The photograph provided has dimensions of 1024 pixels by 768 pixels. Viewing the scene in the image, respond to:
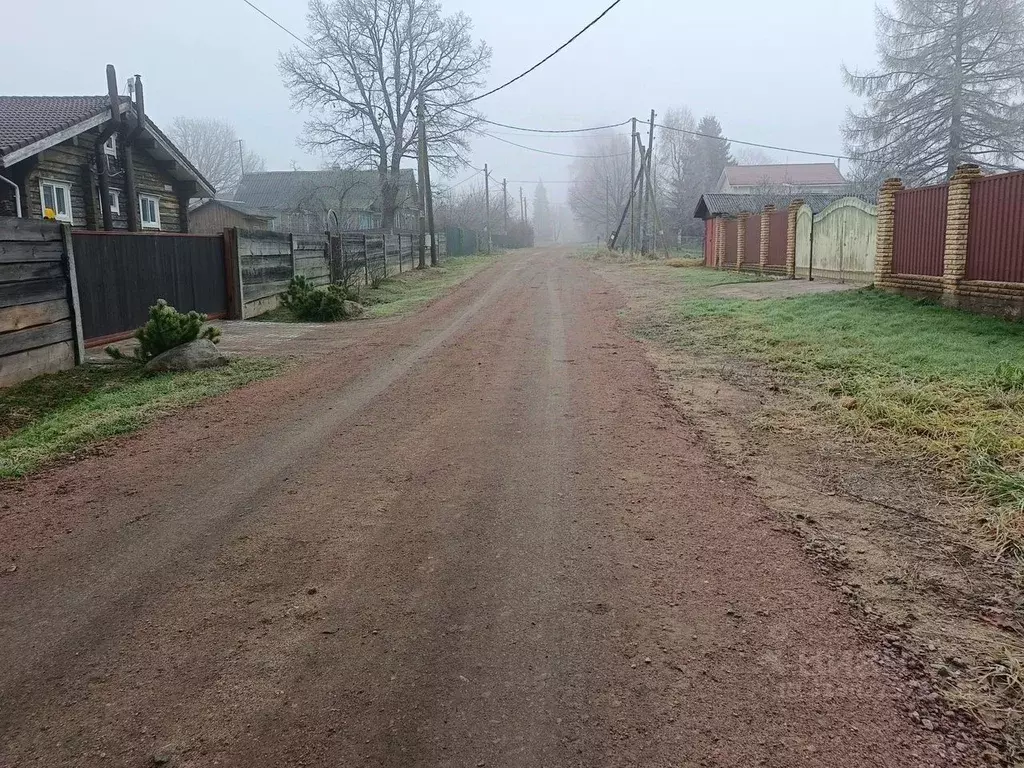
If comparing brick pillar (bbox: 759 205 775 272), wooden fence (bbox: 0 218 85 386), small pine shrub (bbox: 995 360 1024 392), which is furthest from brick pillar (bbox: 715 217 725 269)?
wooden fence (bbox: 0 218 85 386)

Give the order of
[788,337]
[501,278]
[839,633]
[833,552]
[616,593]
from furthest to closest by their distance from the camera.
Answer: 1. [501,278]
2. [788,337]
3. [833,552]
4. [616,593]
5. [839,633]

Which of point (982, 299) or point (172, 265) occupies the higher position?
point (172, 265)

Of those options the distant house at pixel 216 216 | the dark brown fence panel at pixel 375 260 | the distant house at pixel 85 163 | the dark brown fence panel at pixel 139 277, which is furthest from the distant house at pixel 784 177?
the dark brown fence panel at pixel 139 277

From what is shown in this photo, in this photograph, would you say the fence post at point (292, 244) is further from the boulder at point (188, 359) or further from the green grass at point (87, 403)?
the boulder at point (188, 359)

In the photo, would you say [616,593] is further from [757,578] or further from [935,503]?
[935,503]

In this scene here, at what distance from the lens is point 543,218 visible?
163125 mm

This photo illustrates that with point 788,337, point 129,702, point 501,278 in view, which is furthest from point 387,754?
point 501,278

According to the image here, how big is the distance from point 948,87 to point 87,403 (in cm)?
3794

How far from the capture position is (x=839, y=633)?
2875 mm

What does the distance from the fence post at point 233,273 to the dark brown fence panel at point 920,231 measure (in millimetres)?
12588

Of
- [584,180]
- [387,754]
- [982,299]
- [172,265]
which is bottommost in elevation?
[387,754]

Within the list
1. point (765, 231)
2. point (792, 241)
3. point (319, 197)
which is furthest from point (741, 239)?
point (319, 197)

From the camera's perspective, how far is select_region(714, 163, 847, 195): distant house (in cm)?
6812

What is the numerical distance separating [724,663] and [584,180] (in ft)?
367
